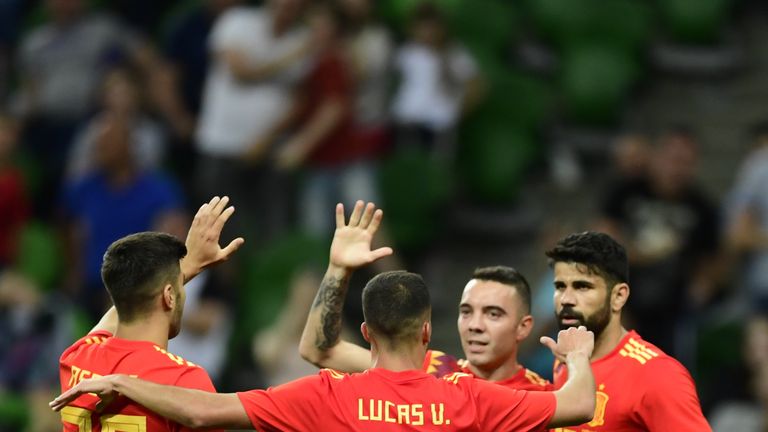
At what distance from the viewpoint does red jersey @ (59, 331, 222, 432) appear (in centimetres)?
582

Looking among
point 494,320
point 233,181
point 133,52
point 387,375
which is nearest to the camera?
point 387,375

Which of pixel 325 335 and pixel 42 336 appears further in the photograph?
pixel 42 336

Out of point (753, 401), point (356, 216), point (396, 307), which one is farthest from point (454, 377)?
point (753, 401)

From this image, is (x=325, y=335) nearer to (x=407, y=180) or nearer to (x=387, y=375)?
(x=387, y=375)

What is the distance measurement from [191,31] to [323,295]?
6169 mm

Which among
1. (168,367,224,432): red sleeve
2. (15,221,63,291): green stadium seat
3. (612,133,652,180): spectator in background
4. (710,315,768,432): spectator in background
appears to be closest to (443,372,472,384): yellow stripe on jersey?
(168,367,224,432): red sleeve

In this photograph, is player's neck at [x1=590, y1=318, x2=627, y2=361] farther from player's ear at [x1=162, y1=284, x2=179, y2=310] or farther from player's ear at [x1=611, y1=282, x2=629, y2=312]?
player's ear at [x1=162, y1=284, x2=179, y2=310]

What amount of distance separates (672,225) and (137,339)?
18.9 ft

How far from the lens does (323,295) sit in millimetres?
6746

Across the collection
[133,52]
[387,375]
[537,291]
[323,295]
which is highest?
[133,52]

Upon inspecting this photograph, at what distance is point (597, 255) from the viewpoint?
6359mm

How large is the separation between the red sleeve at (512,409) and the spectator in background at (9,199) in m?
6.60

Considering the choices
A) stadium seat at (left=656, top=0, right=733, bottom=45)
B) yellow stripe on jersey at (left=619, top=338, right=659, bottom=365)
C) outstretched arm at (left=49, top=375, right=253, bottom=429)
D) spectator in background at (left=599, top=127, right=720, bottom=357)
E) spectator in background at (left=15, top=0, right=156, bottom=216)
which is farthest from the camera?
stadium seat at (left=656, top=0, right=733, bottom=45)

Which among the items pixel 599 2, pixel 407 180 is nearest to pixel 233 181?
pixel 407 180
